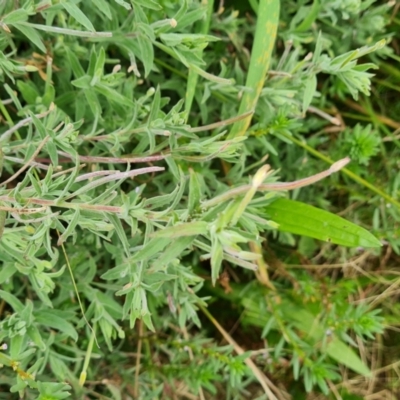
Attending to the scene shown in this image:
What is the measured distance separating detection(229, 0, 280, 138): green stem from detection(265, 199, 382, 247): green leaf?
268mm

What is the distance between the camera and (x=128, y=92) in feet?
5.29

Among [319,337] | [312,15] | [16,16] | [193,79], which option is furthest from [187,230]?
[319,337]

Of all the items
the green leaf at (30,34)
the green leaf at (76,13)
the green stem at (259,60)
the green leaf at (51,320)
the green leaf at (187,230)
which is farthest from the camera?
the green stem at (259,60)

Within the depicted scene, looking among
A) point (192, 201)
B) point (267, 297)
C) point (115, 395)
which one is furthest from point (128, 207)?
point (267, 297)

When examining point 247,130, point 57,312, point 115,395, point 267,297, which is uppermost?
point 247,130

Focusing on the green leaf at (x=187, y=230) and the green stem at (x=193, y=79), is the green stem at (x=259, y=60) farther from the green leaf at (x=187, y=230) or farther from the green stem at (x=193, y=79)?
the green leaf at (x=187, y=230)

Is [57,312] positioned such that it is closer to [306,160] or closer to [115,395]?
[115,395]

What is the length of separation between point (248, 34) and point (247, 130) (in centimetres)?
51

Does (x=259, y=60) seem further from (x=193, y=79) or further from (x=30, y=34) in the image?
(x=30, y=34)

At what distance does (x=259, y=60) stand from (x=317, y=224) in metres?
0.52

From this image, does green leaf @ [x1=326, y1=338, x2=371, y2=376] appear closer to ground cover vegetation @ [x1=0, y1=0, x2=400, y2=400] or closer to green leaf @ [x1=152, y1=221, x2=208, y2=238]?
ground cover vegetation @ [x1=0, y1=0, x2=400, y2=400]

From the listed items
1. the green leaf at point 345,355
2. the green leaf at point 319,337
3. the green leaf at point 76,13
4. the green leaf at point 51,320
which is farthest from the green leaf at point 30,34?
the green leaf at point 345,355

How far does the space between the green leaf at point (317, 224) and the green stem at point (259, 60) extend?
0.27m

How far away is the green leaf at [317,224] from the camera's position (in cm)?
160
